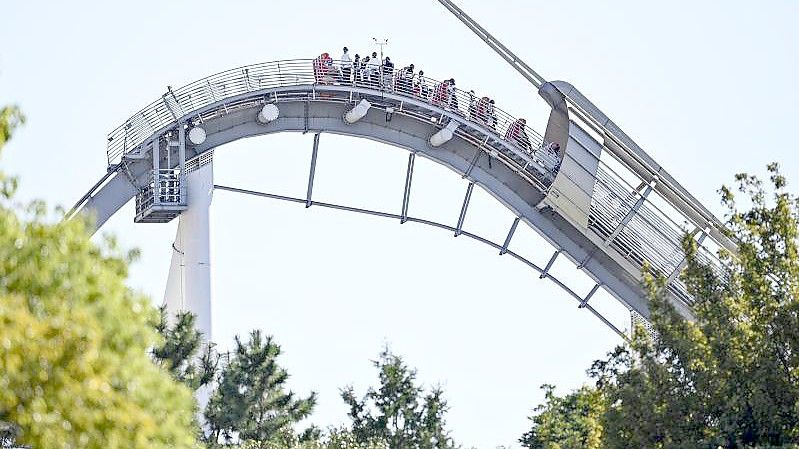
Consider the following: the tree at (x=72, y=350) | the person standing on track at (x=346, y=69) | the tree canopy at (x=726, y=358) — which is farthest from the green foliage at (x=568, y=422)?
the tree at (x=72, y=350)

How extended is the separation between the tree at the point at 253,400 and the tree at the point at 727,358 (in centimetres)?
1365

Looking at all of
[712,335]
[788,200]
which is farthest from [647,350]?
[788,200]

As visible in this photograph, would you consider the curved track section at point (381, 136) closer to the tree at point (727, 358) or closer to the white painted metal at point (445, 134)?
the white painted metal at point (445, 134)

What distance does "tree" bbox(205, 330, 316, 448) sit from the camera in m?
44.5

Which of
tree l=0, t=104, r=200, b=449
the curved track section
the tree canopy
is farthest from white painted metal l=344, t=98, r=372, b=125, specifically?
tree l=0, t=104, r=200, b=449

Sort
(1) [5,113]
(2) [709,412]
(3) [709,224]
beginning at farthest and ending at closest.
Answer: (3) [709,224]
(2) [709,412]
(1) [5,113]

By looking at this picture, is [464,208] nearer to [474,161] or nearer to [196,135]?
[474,161]

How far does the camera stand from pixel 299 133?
45625 millimetres

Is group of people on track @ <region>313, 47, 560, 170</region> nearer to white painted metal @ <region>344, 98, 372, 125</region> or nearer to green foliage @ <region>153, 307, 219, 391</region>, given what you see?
white painted metal @ <region>344, 98, 372, 125</region>

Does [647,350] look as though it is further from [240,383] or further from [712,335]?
[240,383]

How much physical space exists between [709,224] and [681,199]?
0.94 meters

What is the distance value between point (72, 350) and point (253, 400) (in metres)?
28.5

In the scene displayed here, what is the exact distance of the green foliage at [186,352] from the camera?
4378cm

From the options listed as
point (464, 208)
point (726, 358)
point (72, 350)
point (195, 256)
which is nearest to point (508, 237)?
point (464, 208)
